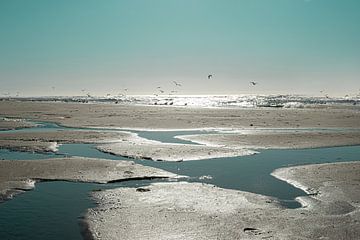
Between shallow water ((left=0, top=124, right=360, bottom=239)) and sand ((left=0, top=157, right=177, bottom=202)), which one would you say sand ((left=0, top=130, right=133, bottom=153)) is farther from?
sand ((left=0, top=157, right=177, bottom=202))

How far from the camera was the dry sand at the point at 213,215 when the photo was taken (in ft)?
36.0

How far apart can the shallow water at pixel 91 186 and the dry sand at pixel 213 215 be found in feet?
2.74

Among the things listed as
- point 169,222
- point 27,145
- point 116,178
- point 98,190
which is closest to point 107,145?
point 27,145

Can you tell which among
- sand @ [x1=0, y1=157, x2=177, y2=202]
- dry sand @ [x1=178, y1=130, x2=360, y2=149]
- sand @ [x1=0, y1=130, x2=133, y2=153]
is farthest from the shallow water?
dry sand @ [x1=178, y1=130, x2=360, y2=149]

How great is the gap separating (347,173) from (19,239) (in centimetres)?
1473

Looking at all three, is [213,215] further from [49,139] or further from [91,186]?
[49,139]

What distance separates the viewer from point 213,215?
41.6ft

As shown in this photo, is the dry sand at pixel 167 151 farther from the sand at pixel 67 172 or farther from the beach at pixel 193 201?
the sand at pixel 67 172

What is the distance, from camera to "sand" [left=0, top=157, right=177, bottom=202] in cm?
1734

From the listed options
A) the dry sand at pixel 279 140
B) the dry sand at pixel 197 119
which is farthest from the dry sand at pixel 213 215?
the dry sand at pixel 197 119

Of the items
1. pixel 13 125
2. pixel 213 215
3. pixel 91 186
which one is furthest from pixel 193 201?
pixel 13 125

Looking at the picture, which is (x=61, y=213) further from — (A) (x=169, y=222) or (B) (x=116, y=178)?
(B) (x=116, y=178)

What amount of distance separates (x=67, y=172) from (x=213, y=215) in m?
9.27

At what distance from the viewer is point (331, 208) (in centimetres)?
1346
